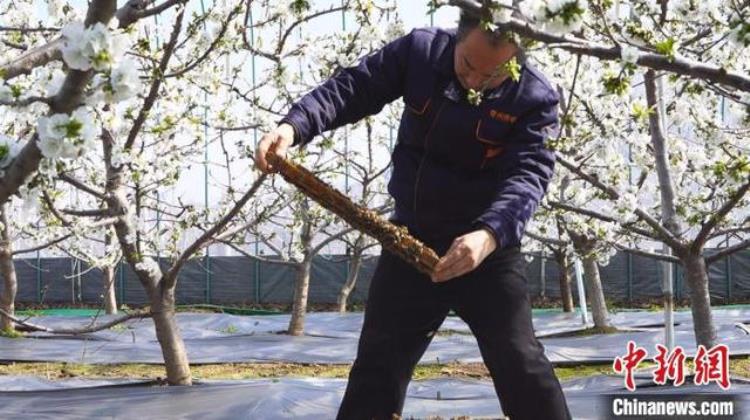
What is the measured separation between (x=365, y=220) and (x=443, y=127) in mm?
424

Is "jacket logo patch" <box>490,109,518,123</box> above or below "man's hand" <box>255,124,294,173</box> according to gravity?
above

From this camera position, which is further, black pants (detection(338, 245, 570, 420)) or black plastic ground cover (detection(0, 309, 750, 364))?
black plastic ground cover (detection(0, 309, 750, 364))

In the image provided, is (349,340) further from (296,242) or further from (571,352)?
(296,242)

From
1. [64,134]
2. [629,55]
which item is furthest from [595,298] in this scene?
[64,134]

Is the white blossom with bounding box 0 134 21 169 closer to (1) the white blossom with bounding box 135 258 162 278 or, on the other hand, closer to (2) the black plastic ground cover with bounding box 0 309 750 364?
(1) the white blossom with bounding box 135 258 162 278

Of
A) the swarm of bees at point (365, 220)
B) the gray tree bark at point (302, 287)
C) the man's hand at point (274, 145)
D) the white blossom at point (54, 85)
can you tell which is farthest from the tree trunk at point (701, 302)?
the gray tree bark at point (302, 287)

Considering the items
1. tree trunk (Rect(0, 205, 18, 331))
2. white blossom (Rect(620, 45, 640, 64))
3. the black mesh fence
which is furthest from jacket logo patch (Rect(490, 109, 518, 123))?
the black mesh fence

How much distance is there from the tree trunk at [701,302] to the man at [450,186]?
9.94ft

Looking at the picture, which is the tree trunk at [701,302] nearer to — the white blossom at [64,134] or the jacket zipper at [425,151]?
the jacket zipper at [425,151]

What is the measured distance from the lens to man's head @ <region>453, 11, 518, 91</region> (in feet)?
9.19

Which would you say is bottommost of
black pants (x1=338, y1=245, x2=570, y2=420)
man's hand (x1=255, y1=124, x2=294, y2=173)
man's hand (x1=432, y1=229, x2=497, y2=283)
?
black pants (x1=338, y1=245, x2=570, y2=420)

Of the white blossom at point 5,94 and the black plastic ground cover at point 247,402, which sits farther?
the black plastic ground cover at point 247,402

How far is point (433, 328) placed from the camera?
3215 mm

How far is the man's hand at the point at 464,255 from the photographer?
266 centimetres
